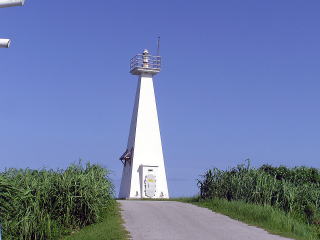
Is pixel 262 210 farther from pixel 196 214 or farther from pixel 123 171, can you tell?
pixel 123 171

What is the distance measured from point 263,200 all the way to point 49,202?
9.88 m

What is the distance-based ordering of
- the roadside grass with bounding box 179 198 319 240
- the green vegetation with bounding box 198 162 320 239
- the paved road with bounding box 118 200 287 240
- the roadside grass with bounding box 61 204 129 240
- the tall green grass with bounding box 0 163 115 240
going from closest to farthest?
the roadside grass with bounding box 61 204 129 240, the paved road with bounding box 118 200 287 240, the tall green grass with bounding box 0 163 115 240, the roadside grass with bounding box 179 198 319 240, the green vegetation with bounding box 198 162 320 239

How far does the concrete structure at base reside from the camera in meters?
40.2

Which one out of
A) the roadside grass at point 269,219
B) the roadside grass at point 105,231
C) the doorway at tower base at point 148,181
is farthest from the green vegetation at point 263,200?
the doorway at tower base at point 148,181

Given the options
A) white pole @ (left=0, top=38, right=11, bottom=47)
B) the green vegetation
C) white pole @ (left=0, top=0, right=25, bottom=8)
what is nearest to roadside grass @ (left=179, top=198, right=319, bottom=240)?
the green vegetation

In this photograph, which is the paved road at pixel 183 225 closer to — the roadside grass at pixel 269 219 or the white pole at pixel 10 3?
the roadside grass at pixel 269 219

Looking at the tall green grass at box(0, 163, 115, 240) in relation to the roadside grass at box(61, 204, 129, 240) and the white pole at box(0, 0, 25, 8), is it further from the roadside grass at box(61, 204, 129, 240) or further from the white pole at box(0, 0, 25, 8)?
the white pole at box(0, 0, 25, 8)

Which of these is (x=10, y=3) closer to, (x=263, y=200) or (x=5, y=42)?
(x=5, y=42)

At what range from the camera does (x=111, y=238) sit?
17.8m

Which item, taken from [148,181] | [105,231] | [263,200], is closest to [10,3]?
[105,231]

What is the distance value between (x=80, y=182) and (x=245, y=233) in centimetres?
641

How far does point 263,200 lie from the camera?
25734 mm

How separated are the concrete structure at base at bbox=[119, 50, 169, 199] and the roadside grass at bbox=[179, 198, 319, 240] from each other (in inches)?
590

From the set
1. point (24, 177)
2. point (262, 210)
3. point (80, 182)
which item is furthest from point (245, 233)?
point (24, 177)
